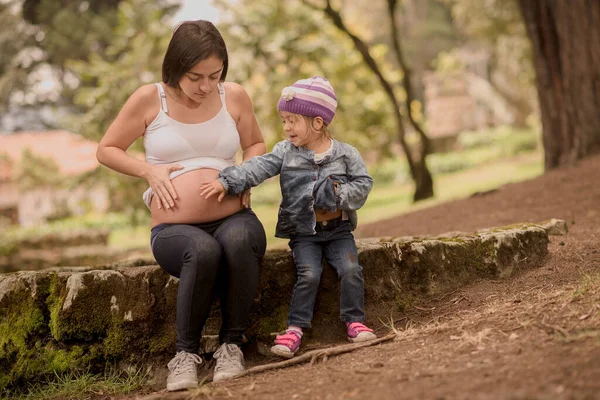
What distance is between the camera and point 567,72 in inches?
380

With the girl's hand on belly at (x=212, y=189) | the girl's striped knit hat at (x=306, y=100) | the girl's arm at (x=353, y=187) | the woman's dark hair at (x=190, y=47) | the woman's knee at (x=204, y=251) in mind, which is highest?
the woman's dark hair at (x=190, y=47)

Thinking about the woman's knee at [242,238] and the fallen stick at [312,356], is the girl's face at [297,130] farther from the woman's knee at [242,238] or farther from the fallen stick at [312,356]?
the fallen stick at [312,356]

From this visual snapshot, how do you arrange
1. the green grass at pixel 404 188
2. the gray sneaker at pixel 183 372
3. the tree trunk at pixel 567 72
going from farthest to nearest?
the green grass at pixel 404 188 → the tree trunk at pixel 567 72 → the gray sneaker at pixel 183 372

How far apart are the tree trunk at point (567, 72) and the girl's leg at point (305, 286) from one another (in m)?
6.65

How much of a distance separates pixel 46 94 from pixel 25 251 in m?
10.8

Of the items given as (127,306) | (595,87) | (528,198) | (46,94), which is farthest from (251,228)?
(46,94)

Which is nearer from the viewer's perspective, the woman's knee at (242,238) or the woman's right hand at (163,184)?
the woman's knee at (242,238)

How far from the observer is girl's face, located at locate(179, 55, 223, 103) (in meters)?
3.81

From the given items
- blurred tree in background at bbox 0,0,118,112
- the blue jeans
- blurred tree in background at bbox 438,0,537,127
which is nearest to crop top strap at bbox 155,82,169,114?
the blue jeans

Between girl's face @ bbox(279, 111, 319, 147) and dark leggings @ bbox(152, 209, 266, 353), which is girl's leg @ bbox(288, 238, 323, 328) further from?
girl's face @ bbox(279, 111, 319, 147)

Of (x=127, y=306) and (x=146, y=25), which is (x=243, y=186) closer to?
(x=127, y=306)

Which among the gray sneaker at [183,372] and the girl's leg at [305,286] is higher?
the girl's leg at [305,286]

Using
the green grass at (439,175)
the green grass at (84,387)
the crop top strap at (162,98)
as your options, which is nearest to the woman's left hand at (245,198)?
the crop top strap at (162,98)

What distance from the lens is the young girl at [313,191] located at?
3871 mm
